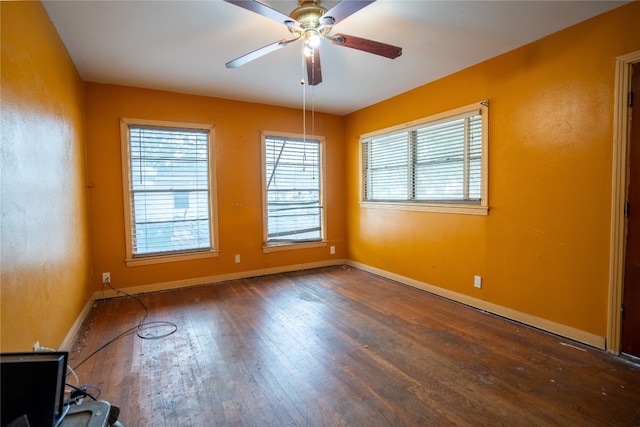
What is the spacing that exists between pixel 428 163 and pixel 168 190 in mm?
3339

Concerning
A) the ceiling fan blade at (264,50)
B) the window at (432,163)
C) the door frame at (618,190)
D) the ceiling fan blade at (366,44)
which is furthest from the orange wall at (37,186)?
the door frame at (618,190)

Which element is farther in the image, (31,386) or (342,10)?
(342,10)

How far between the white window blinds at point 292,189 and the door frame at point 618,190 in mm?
3643

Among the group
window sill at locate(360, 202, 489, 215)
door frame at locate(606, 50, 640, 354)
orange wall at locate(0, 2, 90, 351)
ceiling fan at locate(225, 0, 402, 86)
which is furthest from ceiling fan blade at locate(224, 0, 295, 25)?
window sill at locate(360, 202, 489, 215)

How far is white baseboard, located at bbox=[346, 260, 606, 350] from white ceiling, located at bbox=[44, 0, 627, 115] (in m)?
2.48

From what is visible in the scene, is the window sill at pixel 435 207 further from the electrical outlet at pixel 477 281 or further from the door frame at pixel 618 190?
the door frame at pixel 618 190

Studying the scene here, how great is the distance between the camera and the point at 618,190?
2.35 metres

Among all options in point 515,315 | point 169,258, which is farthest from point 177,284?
point 515,315

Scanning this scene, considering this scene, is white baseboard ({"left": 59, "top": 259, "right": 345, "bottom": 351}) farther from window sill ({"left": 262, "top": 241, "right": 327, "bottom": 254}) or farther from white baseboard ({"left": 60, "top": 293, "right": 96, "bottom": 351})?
window sill ({"left": 262, "top": 241, "right": 327, "bottom": 254})

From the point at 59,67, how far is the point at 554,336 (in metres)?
4.77

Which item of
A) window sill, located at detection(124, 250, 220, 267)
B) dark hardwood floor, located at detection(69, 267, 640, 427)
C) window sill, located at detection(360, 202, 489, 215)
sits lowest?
dark hardwood floor, located at detection(69, 267, 640, 427)

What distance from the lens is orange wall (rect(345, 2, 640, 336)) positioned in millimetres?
2455

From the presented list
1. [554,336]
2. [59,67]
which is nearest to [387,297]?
[554,336]

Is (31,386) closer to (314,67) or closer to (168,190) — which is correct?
(314,67)
